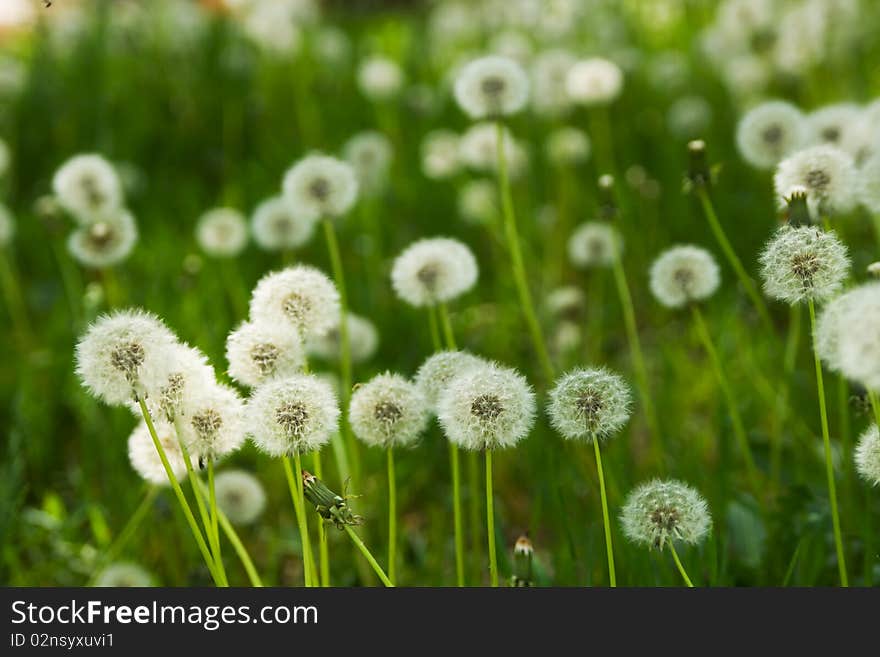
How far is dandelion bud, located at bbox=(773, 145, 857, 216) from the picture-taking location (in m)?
1.98

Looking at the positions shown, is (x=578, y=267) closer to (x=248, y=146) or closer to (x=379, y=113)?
(x=379, y=113)

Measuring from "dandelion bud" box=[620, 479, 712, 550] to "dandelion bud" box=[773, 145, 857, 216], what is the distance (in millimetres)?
719

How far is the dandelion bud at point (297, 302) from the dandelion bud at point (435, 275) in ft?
1.08

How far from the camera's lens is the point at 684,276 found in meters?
2.19

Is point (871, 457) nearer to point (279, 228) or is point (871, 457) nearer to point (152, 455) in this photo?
point (152, 455)

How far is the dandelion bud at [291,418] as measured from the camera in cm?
155

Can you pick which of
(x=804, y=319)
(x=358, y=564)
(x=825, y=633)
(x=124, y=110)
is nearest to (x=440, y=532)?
(x=358, y=564)

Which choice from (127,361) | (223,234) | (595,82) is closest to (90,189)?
(223,234)

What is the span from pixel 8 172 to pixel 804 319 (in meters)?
3.63

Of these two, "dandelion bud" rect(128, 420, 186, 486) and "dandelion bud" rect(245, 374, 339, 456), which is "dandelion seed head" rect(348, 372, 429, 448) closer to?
"dandelion bud" rect(245, 374, 339, 456)

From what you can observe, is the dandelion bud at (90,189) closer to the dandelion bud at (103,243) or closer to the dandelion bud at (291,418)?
the dandelion bud at (103,243)

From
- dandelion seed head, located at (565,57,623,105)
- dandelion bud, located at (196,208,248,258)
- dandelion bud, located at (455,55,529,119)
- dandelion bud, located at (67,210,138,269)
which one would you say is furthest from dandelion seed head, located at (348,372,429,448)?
dandelion seed head, located at (565,57,623,105)

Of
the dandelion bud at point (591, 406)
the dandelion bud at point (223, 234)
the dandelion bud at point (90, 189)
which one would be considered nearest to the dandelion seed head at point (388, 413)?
the dandelion bud at point (591, 406)

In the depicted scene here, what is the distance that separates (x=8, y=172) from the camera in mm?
4535
